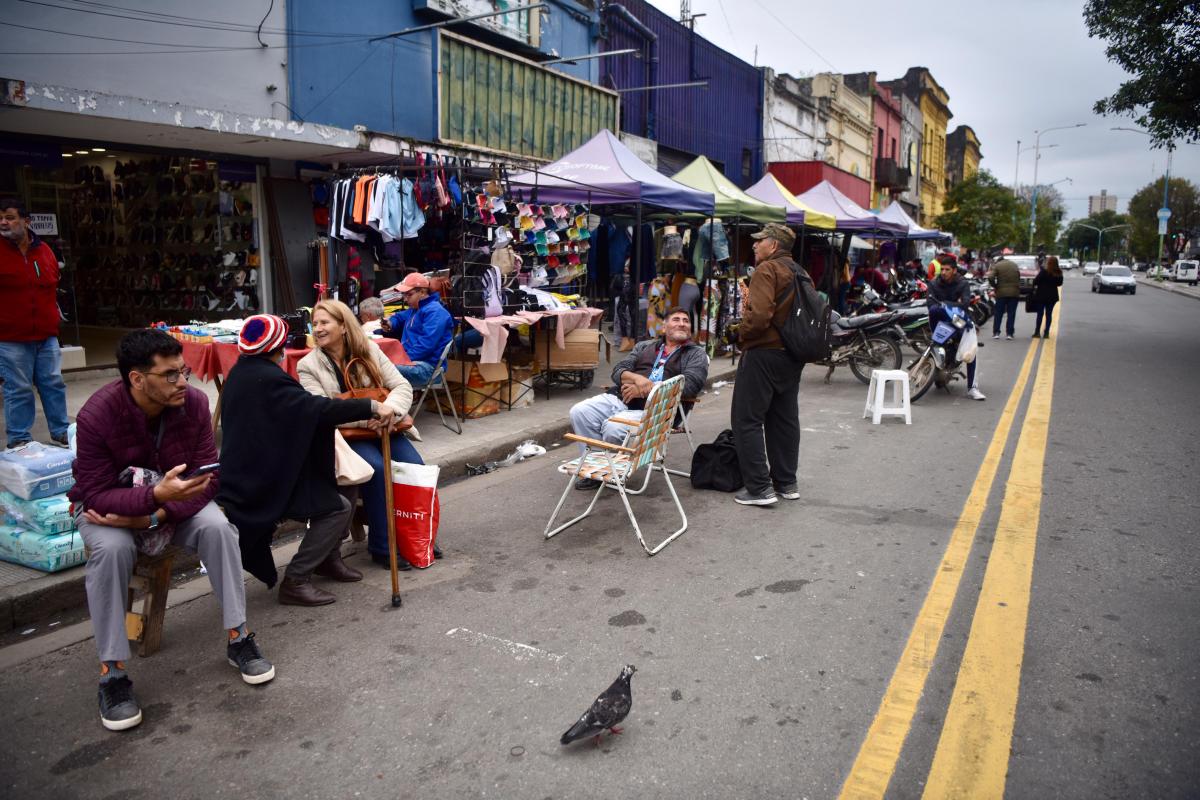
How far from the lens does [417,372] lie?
734 centimetres

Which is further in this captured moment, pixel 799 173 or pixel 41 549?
pixel 799 173

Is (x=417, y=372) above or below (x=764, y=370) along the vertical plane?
below

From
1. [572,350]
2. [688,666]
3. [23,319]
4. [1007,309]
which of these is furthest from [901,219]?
[688,666]

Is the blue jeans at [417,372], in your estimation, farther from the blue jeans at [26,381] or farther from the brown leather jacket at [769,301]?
the brown leather jacket at [769,301]

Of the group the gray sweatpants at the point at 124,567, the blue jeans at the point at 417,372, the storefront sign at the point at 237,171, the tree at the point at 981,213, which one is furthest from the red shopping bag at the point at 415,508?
the tree at the point at 981,213

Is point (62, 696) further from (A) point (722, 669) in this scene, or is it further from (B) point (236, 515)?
(A) point (722, 669)

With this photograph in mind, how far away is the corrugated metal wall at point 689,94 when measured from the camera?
19078 mm

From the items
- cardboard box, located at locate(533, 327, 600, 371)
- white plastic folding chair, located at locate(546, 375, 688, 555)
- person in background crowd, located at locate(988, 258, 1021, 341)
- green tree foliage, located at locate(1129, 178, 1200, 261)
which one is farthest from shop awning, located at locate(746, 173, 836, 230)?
green tree foliage, located at locate(1129, 178, 1200, 261)

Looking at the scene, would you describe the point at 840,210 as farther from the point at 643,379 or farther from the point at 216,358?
the point at 216,358

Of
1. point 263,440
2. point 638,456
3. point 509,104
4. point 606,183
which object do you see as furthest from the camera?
point 509,104

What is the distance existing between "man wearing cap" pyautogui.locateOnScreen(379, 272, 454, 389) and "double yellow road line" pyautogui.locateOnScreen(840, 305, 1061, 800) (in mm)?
4462

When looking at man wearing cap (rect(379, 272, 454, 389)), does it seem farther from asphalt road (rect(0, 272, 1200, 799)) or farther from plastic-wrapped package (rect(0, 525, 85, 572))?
plastic-wrapped package (rect(0, 525, 85, 572))

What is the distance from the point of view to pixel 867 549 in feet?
16.2

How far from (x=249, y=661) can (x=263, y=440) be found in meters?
0.97
